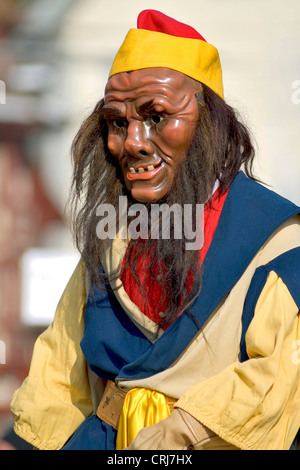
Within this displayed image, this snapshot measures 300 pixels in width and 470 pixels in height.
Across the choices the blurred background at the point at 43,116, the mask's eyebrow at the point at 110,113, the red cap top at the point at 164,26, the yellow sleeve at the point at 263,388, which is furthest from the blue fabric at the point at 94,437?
the blurred background at the point at 43,116

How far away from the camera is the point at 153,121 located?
2.00m

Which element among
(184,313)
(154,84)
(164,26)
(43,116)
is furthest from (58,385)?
(43,116)

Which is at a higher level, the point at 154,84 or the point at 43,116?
the point at 43,116

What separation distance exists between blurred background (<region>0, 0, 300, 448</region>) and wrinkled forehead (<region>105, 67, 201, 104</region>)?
7.06 ft

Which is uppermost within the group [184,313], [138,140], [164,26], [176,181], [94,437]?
[164,26]

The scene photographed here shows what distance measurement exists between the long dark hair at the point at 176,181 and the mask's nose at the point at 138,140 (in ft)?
0.40

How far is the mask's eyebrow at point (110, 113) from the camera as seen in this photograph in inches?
79.5

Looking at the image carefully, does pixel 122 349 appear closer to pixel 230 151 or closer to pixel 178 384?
pixel 178 384

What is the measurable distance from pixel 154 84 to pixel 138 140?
0.54 feet

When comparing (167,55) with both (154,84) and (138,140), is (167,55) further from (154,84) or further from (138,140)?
(138,140)

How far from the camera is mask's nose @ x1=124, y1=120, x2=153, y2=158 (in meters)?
1.98

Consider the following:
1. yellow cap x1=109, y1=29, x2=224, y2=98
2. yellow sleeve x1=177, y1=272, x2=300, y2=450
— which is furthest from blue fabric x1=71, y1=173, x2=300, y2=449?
yellow cap x1=109, y1=29, x2=224, y2=98

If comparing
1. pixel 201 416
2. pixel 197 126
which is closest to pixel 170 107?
pixel 197 126

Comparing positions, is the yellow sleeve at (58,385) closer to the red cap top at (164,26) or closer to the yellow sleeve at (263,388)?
the yellow sleeve at (263,388)
